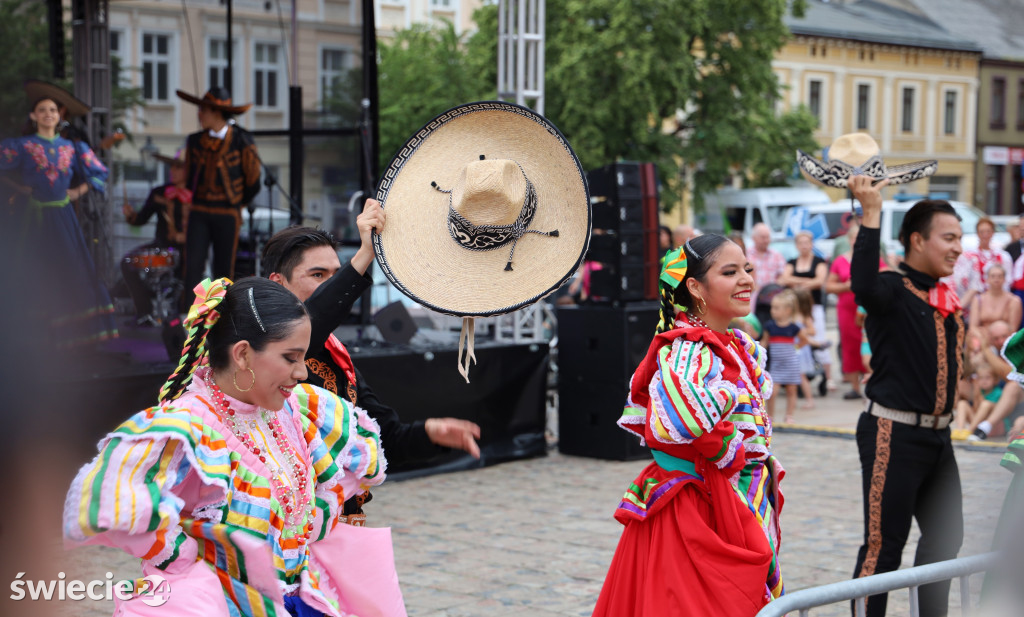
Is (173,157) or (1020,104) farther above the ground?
(1020,104)

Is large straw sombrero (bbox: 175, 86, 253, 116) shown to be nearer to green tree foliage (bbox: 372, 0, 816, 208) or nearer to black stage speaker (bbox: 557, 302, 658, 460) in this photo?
black stage speaker (bbox: 557, 302, 658, 460)

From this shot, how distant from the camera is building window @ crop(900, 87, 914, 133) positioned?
45947 mm

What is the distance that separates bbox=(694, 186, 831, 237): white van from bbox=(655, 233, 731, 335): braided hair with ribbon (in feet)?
81.6

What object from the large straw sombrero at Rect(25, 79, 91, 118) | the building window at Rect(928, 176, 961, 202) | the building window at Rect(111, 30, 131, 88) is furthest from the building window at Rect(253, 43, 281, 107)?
the building window at Rect(928, 176, 961, 202)

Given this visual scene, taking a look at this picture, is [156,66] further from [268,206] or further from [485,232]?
[485,232]

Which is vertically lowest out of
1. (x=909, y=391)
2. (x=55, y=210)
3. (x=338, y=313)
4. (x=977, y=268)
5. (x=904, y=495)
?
(x=904, y=495)

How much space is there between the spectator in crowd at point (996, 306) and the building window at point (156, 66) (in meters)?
8.17

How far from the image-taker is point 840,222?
24797 mm

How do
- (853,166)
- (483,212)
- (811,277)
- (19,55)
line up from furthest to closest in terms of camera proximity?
(811,277) → (19,55) → (853,166) → (483,212)

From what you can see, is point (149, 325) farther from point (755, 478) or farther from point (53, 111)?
point (755, 478)

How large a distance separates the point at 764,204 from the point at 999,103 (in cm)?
2250

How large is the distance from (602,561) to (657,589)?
246 cm

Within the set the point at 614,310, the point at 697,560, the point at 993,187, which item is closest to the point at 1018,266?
the point at 614,310

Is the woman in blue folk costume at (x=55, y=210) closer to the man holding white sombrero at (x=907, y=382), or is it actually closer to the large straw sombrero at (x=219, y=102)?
the large straw sombrero at (x=219, y=102)
